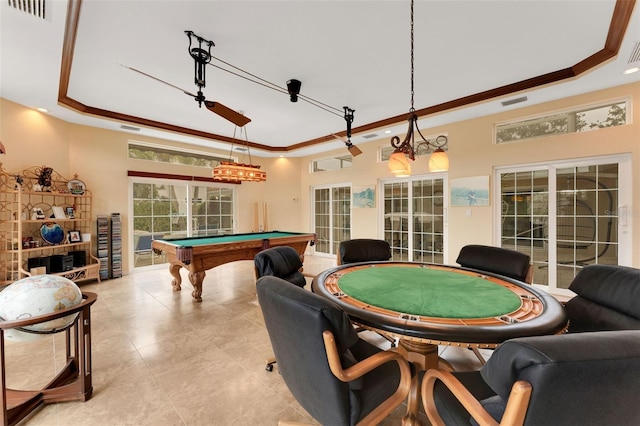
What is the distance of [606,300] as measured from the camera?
5.24ft

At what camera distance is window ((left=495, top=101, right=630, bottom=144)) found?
11.7ft

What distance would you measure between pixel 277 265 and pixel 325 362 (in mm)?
1213

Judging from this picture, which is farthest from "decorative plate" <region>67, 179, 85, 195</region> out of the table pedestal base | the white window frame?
the table pedestal base

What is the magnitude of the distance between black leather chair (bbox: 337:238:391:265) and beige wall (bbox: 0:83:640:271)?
2.41 metres

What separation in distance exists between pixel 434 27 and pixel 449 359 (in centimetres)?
294

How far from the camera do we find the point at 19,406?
5.46ft

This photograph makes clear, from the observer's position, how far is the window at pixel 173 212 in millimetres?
5617

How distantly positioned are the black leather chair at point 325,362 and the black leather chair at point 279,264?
2.71ft

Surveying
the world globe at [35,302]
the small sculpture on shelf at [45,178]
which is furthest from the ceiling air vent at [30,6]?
the small sculpture on shelf at [45,178]

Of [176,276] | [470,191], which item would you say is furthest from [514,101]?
[176,276]

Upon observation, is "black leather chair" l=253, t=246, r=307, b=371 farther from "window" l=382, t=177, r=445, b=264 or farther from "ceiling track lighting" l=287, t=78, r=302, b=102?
"window" l=382, t=177, r=445, b=264

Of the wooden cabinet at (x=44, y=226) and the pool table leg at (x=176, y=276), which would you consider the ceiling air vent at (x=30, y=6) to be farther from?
the pool table leg at (x=176, y=276)

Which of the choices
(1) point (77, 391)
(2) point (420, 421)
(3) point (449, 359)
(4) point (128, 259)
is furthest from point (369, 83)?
(4) point (128, 259)

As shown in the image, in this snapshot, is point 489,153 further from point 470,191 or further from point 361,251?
point 361,251
